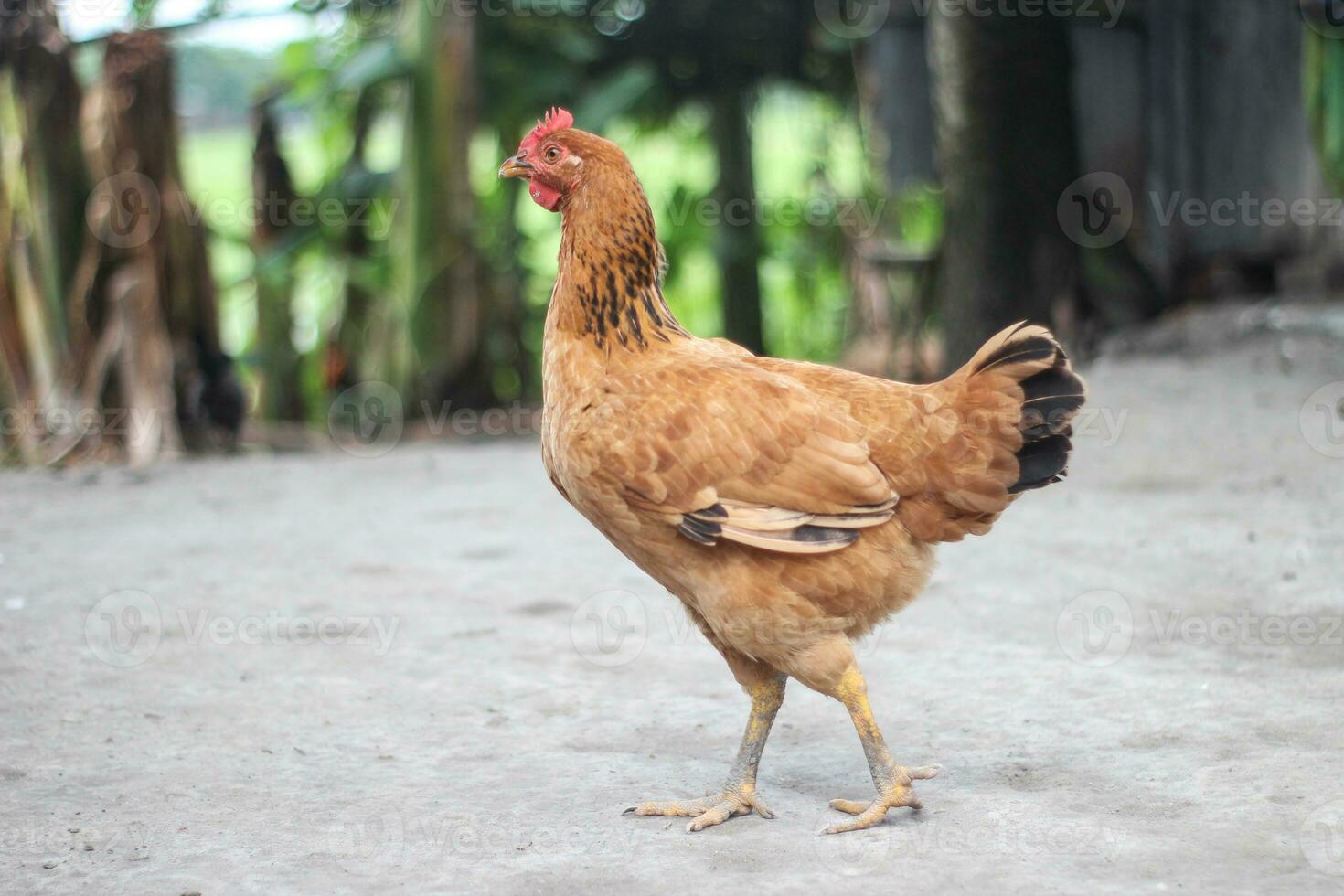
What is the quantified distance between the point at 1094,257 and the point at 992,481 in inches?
249

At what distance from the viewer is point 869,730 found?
→ 3.37 m

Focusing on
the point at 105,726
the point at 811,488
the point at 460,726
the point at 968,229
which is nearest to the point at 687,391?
the point at 811,488

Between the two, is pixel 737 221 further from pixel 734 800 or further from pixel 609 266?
pixel 734 800

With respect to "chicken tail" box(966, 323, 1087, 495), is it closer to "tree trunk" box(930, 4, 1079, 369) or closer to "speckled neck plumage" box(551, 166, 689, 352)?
"speckled neck plumage" box(551, 166, 689, 352)

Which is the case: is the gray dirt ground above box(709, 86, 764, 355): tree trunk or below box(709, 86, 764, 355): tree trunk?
below

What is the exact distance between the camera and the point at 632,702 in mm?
4445

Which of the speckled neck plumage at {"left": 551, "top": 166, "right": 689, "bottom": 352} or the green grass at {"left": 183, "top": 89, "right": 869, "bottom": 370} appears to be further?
the green grass at {"left": 183, "top": 89, "right": 869, "bottom": 370}

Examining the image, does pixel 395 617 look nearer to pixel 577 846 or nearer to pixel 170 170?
pixel 577 846

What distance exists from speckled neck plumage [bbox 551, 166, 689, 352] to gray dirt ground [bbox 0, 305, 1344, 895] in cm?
129

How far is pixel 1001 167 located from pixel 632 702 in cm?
560

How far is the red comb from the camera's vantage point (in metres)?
3.70

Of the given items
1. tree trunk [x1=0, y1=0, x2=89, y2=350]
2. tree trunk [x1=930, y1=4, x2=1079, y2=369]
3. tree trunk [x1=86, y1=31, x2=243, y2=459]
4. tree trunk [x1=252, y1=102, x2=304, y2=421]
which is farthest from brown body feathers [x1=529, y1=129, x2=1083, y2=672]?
tree trunk [x1=252, y1=102, x2=304, y2=421]

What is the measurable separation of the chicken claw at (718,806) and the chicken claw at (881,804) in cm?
22

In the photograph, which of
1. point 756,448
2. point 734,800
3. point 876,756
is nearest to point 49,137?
point 756,448
